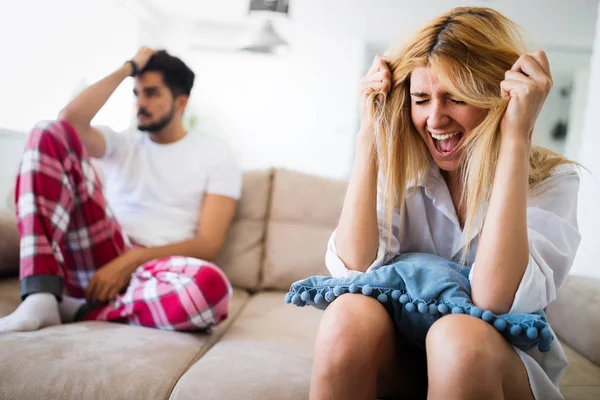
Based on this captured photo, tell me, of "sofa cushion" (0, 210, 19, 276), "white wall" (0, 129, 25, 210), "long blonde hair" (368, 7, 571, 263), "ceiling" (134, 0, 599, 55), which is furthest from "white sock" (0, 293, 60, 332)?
"ceiling" (134, 0, 599, 55)

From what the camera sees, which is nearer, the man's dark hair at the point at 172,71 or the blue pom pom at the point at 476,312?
the blue pom pom at the point at 476,312

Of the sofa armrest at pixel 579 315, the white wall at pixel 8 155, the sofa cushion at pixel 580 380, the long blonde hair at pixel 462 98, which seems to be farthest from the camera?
the white wall at pixel 8 155

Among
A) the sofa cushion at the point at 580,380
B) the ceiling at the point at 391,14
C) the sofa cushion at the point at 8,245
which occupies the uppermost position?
the ceiling at the point at 391,14

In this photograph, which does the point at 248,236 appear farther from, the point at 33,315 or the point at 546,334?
the point at 546,334

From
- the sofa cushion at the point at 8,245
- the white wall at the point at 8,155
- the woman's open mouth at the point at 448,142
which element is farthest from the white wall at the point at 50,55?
the woman's open mouth at the point at 448,142

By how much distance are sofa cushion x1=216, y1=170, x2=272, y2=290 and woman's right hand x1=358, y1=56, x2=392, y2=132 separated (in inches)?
34.9

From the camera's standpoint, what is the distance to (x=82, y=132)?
5.20ft

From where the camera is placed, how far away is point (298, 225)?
179 cm

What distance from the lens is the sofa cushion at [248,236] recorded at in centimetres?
175

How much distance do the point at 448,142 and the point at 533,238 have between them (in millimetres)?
235

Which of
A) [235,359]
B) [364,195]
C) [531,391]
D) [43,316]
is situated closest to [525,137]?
[364,195]

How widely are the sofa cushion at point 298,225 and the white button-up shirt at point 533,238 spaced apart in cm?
72

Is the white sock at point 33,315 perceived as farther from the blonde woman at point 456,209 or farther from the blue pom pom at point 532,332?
the blue pom pom at point 532,332

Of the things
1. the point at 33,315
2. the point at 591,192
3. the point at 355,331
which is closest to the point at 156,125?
the point at 33,315
